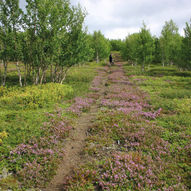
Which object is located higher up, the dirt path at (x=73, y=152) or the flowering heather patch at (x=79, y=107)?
the flowering heather patch at (x=79, y=107)

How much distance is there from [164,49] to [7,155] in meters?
68.4

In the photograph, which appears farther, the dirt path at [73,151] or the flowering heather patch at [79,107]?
the flowering heather patch at [79,107]

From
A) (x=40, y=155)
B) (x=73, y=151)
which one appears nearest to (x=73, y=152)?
(x=73, y=151)

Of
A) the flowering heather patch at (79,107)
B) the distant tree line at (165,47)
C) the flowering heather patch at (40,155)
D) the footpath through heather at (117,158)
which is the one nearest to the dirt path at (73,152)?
the footpath through heather at (117,158)

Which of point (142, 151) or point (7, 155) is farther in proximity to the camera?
point (142, 151)

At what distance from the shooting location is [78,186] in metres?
6.01

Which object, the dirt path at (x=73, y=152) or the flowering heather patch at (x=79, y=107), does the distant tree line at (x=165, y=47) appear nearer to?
the flowering heather patch at (x=79, y=107)

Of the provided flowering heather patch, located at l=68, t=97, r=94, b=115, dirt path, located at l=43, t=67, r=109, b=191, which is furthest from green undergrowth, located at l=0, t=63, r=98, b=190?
flowering heather patch, located at l=68, t=97, r=94, b=115

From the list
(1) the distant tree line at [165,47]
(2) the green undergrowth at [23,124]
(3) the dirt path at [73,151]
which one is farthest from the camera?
(1) the distant tree line at [165,47]

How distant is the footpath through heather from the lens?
6.20 metres

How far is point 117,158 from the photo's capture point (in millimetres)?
7551

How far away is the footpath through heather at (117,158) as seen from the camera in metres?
6.20

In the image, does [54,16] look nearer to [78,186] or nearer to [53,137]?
[53,137]

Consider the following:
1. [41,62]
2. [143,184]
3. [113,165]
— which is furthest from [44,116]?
[41,62]
